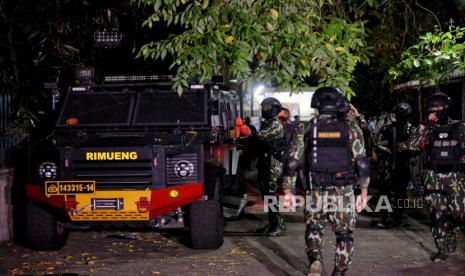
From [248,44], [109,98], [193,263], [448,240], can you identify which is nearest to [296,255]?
[193,263]

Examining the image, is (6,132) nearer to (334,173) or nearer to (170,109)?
(170,109)

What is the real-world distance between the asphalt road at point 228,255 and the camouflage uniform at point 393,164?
0.84 feet

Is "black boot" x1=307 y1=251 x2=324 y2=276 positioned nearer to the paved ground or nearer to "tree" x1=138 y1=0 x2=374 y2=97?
the paved ground

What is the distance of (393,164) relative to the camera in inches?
360

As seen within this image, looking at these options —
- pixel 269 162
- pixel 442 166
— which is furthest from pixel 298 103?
pixel 442 166

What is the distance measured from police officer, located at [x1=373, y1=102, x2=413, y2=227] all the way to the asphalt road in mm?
269

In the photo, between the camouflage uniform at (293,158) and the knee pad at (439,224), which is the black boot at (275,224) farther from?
the camouflage uniform at (293,158)

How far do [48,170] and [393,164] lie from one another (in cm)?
461

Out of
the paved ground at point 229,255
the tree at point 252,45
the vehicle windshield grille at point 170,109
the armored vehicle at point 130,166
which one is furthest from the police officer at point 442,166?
the vehicle windshield grille at point 170,109

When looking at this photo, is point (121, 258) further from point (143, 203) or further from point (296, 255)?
point (296, 255)

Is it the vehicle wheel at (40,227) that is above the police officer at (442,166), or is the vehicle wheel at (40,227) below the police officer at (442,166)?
below

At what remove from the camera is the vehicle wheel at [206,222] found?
24.6 ft

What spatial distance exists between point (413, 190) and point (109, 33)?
4616mm

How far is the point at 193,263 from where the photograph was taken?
7.11 m
